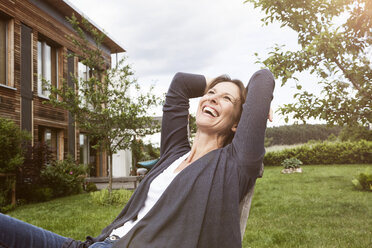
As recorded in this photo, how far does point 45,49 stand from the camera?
1399 centimetres

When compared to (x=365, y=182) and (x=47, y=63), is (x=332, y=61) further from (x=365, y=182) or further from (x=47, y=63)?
(x=47, y=63)

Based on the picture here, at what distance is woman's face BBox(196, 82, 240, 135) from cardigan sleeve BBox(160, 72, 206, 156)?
0.28m

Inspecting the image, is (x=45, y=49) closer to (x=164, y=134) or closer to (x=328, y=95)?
(x=328, y=95)

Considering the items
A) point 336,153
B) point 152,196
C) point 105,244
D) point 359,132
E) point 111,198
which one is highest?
point 359,132

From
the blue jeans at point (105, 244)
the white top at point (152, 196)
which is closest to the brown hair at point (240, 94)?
the white top at point (152, 196)

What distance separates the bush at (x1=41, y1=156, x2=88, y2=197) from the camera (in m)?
11.7

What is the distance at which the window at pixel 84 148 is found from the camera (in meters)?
16.6

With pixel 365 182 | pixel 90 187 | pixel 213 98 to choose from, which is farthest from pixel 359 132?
pixel 90 187

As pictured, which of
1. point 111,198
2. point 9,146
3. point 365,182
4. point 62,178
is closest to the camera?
point 9,146

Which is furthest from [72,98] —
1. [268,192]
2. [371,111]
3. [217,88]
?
[217,88]

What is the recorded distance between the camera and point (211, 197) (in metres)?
1.81

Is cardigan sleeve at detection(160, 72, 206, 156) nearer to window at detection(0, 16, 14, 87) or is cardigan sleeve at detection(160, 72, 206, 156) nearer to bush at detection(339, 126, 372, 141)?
bush at detection(339, 126, 372, 141)

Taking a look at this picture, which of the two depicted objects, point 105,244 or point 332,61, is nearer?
point 105,244

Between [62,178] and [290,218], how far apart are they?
813 centimetres
